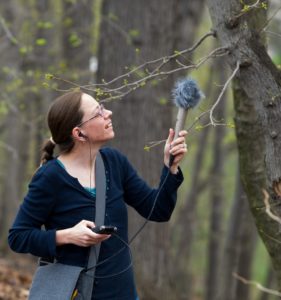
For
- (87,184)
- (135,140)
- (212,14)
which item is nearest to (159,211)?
(87,184)

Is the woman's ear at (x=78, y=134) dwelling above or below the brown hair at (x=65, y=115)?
below

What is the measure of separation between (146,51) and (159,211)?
387 centimetres

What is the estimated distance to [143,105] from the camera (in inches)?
293

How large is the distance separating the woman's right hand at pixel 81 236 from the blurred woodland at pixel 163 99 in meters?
0.76

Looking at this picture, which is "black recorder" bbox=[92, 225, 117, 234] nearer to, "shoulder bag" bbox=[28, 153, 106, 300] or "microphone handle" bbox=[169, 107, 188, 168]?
"shoulder bag" bbox=[28, 153, 106, 300]

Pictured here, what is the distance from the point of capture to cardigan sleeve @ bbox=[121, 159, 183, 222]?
148 inches

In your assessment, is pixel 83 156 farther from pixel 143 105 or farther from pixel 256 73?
pixel 143 105

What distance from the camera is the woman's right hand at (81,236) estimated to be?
10.8ft

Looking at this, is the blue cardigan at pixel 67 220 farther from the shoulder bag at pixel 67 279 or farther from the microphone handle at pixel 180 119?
the microphone handle at pixel 180 119

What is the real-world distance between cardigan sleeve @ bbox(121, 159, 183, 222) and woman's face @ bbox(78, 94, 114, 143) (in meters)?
0.27

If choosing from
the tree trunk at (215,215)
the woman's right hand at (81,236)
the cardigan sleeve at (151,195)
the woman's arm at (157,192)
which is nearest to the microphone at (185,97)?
the woman's arm at (157,192)

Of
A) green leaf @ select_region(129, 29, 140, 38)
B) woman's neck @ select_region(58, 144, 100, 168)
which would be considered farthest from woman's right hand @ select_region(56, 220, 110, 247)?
green leaf @ select_region(129, 29, 140, 38)

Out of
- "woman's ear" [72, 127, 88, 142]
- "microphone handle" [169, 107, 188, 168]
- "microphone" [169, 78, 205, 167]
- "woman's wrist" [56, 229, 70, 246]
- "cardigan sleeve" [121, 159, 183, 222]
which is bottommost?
"woman's wrist" [56, 229, 70, 246]

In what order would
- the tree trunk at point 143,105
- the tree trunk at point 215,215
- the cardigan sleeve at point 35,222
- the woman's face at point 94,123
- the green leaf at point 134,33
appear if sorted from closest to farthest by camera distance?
the cardigan sleeve at point 35,222 → the woman's face at point 94,123 → the green leaf at point 134,33 → the tree trunk at point 143,105 → the tree trunk at point 215,215
